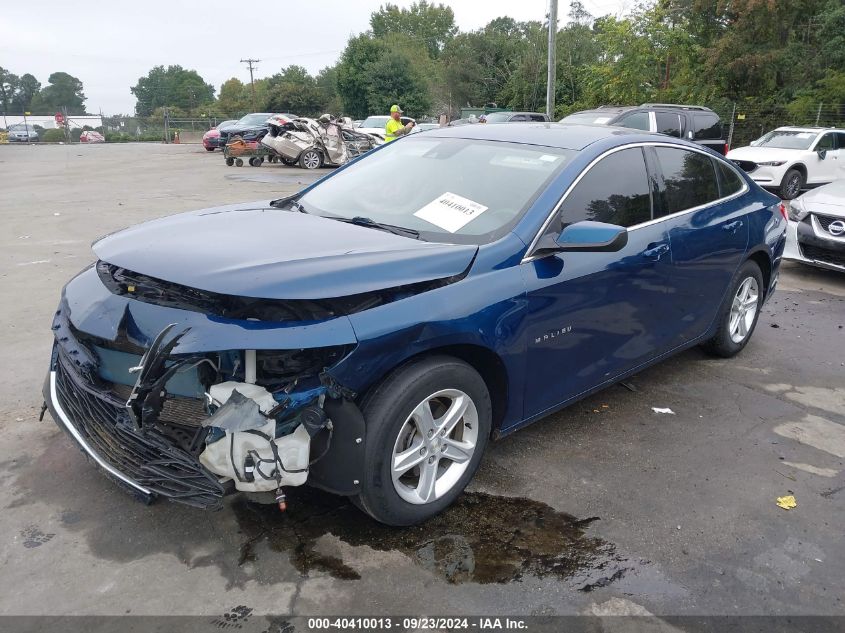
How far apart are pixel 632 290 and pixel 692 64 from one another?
28.4 meters

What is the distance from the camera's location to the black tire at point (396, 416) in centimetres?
264

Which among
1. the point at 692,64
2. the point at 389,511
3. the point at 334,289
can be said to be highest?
the point at 692,64

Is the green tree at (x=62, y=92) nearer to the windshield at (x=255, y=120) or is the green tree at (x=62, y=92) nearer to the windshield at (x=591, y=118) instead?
the windshield at (x=255, y=120)

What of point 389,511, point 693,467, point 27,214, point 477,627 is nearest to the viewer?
point 477,627

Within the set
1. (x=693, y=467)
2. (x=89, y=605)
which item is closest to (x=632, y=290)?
(x=693, y=467)

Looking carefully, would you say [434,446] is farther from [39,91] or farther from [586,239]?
[39,91]

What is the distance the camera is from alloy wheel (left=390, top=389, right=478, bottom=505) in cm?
282

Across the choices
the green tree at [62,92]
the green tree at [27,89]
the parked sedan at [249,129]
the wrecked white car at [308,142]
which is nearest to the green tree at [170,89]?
the green tree at [62,92]

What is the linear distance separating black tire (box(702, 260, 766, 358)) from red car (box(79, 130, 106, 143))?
4655 centimetres

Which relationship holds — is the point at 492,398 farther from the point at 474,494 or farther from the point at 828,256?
the point at 828,256

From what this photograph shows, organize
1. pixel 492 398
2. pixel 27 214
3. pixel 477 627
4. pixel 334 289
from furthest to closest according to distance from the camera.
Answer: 1. pixel 27 214
2. pixel 492 398
3. pixel 334 289
4. pixel 477 627

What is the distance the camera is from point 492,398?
324 centimetres

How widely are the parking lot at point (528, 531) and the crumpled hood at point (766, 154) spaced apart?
12263 millimetres

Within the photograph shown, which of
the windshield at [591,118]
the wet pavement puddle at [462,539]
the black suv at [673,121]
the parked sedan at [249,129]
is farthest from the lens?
the parked sedan at [249,129]
